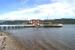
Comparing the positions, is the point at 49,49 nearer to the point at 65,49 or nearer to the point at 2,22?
the point at 65,49

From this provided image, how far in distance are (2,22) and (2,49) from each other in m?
175

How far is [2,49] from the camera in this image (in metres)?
19.8

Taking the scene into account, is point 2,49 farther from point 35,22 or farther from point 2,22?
point 2,22

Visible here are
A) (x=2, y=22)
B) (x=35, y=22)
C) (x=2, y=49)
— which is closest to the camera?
(x=2, y=49)

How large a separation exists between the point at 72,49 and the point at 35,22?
62.3m

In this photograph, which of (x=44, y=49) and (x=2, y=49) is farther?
(x=44, y=49)

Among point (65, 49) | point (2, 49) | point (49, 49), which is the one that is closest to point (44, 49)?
point (49, 49)

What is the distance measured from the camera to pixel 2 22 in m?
192

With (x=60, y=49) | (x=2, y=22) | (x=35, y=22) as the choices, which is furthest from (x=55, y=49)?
(x=2, y=22)

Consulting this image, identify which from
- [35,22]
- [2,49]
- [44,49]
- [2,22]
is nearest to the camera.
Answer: [2,49]

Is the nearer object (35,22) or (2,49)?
(2,49)

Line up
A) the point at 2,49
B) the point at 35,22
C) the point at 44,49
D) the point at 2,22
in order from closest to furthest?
1. the point at 2,49
2. the point at 44,49
3. the point at 35,22
4. the point at 2,22

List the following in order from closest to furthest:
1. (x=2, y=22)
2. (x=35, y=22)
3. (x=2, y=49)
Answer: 1. (x=2, y=49)
2. (x=35, y=22)
3. (x=2, y=22)

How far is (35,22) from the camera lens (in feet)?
286
